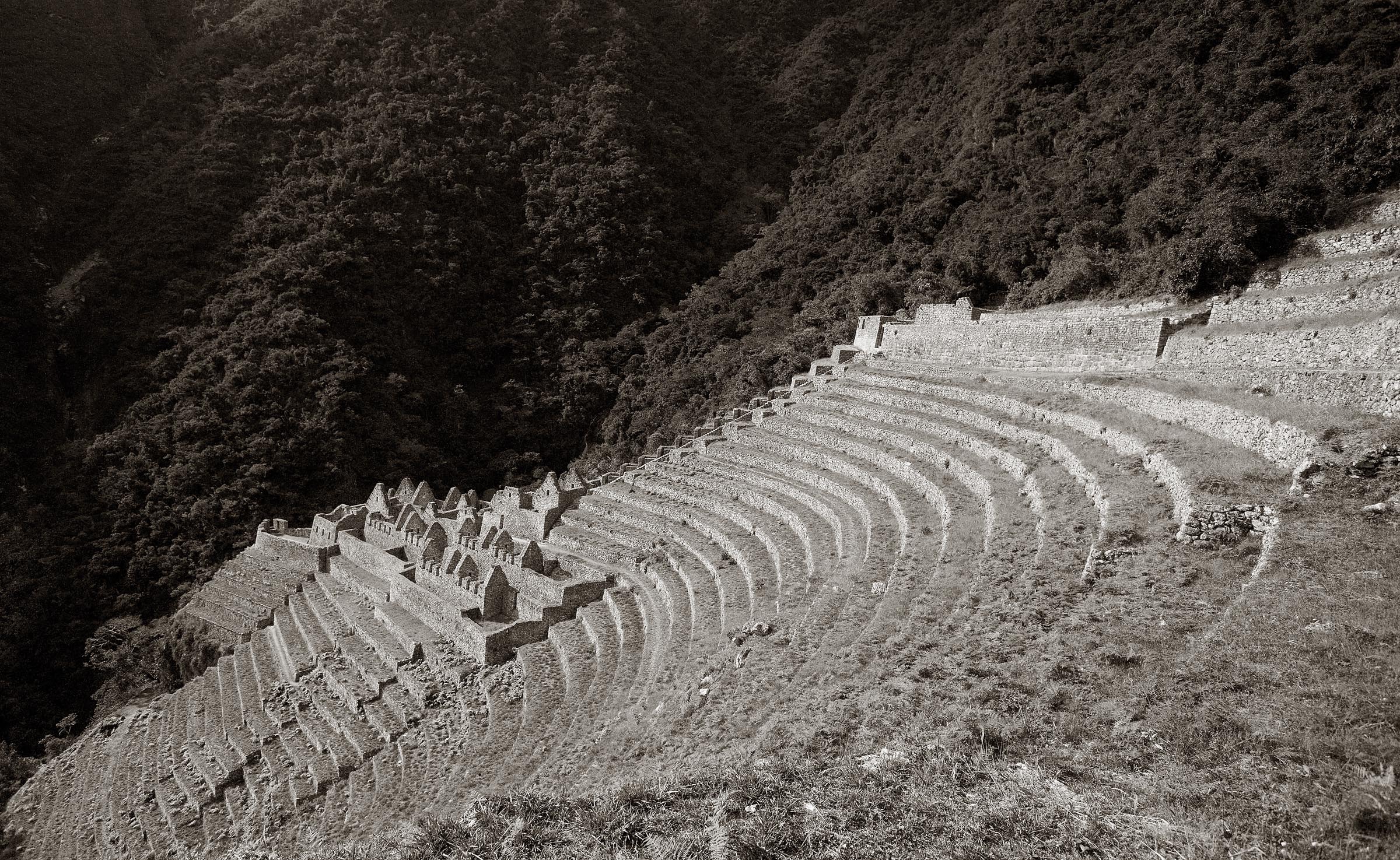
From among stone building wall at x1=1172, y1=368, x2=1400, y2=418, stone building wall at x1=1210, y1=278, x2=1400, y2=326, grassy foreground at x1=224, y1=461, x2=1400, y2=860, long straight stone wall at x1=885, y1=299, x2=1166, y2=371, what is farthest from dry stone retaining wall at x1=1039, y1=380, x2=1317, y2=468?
stone building wall at x1=1210, y1=278, x2=1400, y2=326

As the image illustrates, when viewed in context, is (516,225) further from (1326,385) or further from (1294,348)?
(1326,385)

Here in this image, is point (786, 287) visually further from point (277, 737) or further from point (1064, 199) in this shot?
point (277, 737)

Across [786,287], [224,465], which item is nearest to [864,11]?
[786,287]

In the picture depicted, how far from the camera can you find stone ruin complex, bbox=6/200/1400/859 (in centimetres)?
870

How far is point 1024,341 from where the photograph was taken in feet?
59.8

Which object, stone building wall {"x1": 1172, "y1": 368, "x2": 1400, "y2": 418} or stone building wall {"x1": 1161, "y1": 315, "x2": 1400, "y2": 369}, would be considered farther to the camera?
stone building wall {"x1": 1161, "y1": 315, "x2": 1400, "y2": 369}

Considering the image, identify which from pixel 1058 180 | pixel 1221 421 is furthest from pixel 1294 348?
pixel 1058 180

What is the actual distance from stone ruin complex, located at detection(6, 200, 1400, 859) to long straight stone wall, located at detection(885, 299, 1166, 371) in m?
0.09

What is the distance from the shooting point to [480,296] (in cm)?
4831

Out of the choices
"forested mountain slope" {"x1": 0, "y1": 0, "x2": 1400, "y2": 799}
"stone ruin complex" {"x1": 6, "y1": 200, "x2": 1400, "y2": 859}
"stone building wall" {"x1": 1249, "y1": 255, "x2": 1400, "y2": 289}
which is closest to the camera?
"stone ruin complex" {"x1": 6, "y1": 200, "x2": 1400, "y2": 859}

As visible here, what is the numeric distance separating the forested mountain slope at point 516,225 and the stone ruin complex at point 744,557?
13.7 feet

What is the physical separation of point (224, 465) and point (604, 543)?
2581 centimetres

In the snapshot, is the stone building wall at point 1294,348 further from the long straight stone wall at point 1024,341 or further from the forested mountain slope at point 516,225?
the forested mountain slope at point 516,225

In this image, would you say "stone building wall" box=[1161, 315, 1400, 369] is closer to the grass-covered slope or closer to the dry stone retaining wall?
the dry stone retaining wall
